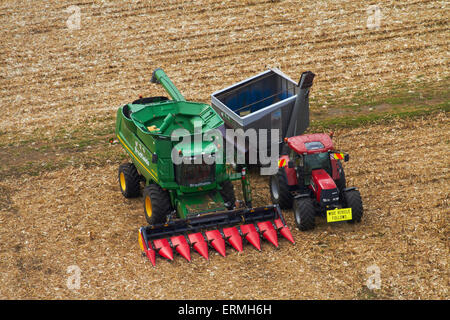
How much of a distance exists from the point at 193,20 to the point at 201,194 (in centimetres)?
1401

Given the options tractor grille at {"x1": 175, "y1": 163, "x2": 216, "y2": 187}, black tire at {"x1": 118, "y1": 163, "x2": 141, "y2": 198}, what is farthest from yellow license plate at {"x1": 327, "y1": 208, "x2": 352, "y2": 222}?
black tire at {"x1": 118, "y1": 163, "x2": 141, "y2": 198}

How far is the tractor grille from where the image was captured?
14.8 metres

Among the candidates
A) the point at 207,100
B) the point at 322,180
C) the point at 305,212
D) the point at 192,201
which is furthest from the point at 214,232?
the point at 207,100

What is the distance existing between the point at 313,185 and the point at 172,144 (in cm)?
343

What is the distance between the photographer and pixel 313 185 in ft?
50.6

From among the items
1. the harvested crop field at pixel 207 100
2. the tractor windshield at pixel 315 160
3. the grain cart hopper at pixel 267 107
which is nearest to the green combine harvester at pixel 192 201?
the harvested crop field at pixel 207 100

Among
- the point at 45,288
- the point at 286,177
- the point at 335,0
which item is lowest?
the point at 45,288

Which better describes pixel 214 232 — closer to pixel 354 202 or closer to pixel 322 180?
pixel 322 180

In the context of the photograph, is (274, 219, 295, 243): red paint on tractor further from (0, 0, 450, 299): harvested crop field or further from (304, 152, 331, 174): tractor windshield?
(304, 152, 331, 174): tractor windshield

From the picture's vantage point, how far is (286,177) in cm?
1593

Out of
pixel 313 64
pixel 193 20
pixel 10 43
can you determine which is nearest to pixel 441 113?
pixel 313 64

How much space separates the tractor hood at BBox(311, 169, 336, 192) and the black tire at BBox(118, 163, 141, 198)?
15.0 ft

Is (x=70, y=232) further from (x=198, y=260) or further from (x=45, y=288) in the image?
(x=198, y=260)

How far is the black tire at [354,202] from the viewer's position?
14836 mm
